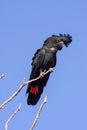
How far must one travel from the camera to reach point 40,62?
326 inches

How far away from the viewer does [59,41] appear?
8.77 meters

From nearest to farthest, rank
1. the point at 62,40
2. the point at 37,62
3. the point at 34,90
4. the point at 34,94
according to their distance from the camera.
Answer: the point at 34,94
the point at 34,90
the point at 37,62
the point at 62,40

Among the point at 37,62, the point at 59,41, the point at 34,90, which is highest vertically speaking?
the point at 59,41

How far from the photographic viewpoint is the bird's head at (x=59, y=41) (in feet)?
28.4

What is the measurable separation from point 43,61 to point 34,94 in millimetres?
1016

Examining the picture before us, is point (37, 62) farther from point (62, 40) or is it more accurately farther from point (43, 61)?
point (62, 40)

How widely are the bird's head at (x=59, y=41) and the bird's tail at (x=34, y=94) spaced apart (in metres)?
1.27

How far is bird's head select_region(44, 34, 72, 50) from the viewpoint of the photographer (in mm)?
8664

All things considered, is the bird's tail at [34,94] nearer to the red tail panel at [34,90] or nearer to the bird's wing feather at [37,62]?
the red tail panel at [34,90]

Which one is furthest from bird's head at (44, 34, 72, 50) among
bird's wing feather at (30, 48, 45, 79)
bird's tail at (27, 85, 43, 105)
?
bird's tail at (27, 85, 43, 105)

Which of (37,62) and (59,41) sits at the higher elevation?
(59,41)

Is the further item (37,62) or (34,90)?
(37,62)

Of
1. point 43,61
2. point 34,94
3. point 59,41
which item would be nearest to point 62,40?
point 59,41

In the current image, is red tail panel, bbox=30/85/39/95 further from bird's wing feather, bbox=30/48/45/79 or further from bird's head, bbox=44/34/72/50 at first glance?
bird's head, bbox=44/34/72/50
